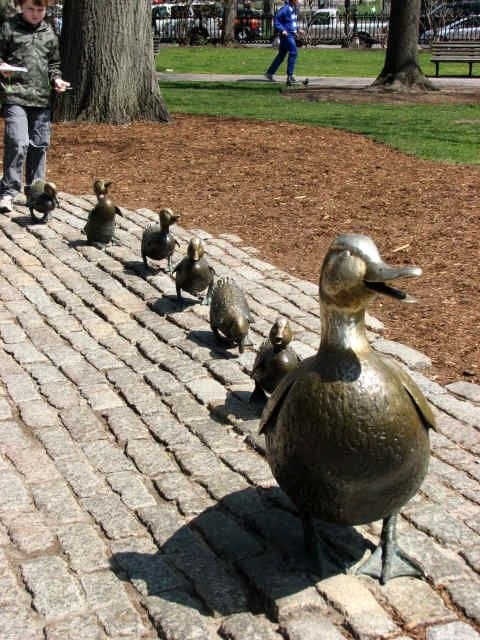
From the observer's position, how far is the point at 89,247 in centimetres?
832

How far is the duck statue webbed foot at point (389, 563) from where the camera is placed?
3510 mm

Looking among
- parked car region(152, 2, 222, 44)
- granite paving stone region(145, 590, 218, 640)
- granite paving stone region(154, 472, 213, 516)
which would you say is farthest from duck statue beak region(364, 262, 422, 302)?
parked car region(152, 2, 222, 44)

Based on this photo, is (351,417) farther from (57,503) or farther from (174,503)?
(57,503)

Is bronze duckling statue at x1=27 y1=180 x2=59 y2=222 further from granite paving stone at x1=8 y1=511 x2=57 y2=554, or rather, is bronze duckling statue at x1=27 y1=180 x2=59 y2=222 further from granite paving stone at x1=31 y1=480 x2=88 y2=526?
granite paving stone at x1=8 y1=511 x2=57 y2=554

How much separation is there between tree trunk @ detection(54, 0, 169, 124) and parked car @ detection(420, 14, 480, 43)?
95.9ft

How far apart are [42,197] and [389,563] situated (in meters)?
6.16

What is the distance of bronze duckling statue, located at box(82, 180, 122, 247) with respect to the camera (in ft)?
26.2

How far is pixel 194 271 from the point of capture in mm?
6449

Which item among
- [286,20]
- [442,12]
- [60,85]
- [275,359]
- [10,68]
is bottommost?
[275,359]

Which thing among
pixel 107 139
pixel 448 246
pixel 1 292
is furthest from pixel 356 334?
pixel 107 139

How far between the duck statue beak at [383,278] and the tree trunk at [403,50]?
1588cm

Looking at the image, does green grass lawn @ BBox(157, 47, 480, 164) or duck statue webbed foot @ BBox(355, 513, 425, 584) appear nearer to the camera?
duck statue webbed foot @ BBox(355, 513, 425, 584)

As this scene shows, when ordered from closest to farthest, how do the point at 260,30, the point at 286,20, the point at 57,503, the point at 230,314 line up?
the point at 57,503, the point at 230,314, the point at 286,20, the point at 260,30

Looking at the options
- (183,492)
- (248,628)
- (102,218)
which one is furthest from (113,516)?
(102,218)
